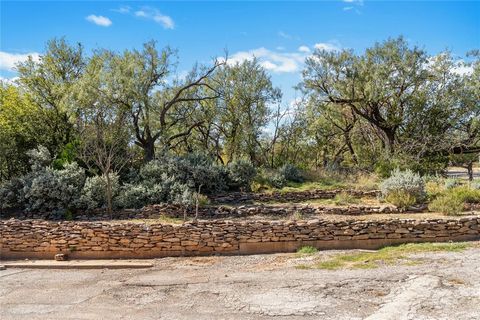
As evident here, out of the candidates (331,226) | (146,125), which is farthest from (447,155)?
(146,125)

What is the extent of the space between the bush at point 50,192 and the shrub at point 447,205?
11207 mm

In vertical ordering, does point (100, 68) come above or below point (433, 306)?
above

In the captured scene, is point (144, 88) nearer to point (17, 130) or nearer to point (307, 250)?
point (17, 130)

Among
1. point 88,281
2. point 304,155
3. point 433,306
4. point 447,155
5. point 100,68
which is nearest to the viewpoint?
point 433,306

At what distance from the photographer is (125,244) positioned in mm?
10000

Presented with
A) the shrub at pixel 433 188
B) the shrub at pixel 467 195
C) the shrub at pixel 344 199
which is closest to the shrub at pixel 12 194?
the shrub at pixel 344 199

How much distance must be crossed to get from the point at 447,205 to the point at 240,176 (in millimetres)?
7894

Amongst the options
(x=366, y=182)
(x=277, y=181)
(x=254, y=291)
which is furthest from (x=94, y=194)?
(x=366, y=182)

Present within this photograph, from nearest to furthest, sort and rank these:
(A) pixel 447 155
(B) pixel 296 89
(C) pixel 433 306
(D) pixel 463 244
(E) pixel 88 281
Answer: (C) pixel 433 306
(E) pixel 88 281
(D) pixel 463 244
(A) pixel 447 155
(B) pixel 296 89

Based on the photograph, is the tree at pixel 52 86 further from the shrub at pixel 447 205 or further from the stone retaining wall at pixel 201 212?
the shrub at pixel 447 205

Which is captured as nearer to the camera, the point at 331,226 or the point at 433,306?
the point at 433,306

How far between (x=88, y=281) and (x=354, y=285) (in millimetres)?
5321

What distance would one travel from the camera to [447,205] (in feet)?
35.8

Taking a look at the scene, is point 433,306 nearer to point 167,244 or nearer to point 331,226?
point 331,226
